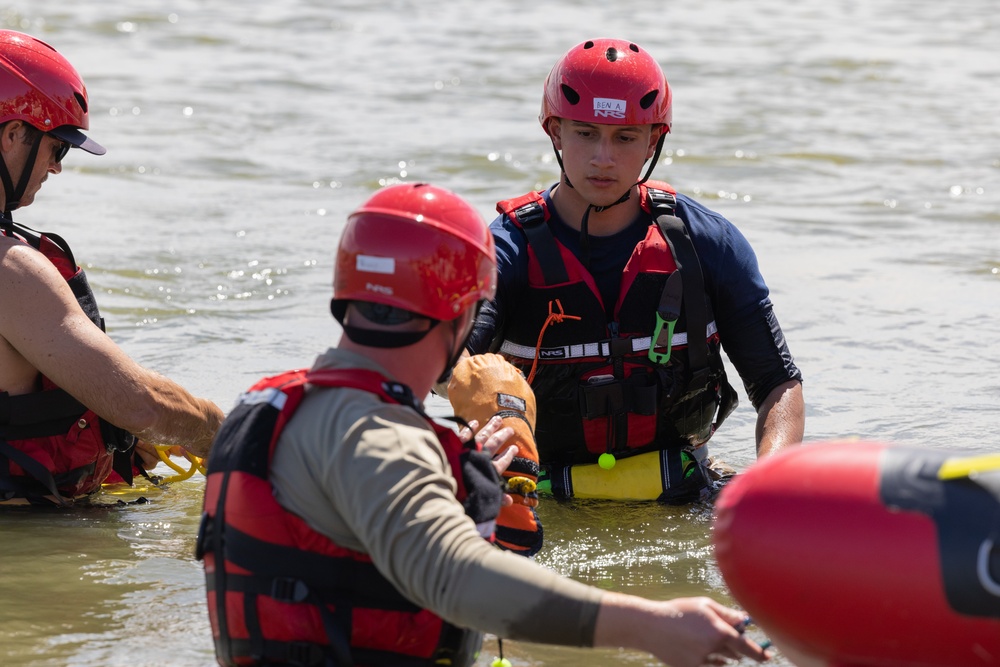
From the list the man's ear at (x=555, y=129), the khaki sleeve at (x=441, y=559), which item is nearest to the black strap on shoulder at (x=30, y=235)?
the man's ear at (x=555, y=129)

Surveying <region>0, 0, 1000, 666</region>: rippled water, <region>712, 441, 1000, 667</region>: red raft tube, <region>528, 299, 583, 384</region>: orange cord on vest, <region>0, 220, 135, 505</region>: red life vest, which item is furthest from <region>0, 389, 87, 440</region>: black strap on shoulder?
<region>712, 441, 1000, 667</region>: red raft tube

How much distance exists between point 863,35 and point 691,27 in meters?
2.77

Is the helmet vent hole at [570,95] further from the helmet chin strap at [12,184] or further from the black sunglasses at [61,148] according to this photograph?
the helmet chin strap at [12,184]

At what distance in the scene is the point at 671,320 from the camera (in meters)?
5.39

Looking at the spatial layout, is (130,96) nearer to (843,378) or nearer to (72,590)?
(843,378)

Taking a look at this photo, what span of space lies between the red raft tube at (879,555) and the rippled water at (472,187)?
1.66 m

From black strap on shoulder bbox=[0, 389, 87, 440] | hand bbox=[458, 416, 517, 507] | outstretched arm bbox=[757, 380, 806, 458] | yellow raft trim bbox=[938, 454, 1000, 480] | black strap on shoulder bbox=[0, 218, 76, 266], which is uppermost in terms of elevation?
black strap on shoulder bbox=[0, 218, 76, 266]

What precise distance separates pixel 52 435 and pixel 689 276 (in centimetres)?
238

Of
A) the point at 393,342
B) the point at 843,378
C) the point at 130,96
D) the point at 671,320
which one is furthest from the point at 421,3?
the point at 393,342

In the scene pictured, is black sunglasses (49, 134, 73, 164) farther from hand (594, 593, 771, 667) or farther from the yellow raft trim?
the yellow raft trim

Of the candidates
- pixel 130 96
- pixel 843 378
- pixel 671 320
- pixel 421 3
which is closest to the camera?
pixel 671 320

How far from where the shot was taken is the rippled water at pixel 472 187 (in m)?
5.46

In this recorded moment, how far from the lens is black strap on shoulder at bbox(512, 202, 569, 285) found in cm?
539

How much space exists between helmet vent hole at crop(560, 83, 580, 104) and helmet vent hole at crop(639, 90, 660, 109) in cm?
23
